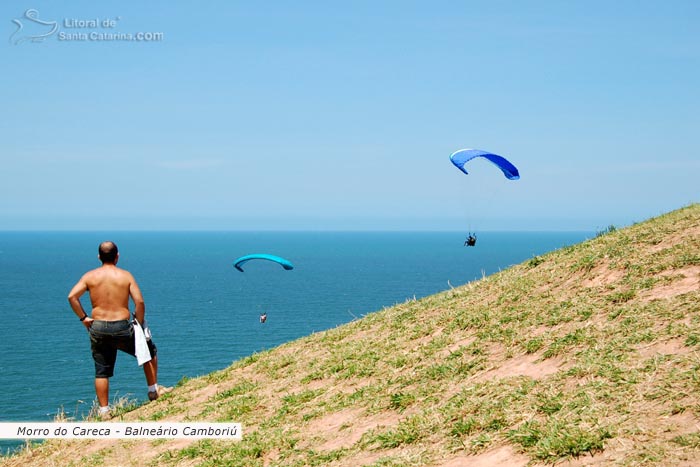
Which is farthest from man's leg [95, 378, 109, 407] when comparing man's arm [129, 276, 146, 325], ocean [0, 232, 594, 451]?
ocean [0, 232, 594, 451]

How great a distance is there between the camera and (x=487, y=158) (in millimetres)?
18781

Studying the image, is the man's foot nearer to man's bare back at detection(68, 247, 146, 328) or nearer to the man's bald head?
man's bare back at detection(68, 247, 146, 328)

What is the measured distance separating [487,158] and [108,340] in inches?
474

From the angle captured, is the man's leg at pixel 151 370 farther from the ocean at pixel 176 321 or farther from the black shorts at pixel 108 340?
the ocean at pixel 176 321

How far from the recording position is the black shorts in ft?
37.4

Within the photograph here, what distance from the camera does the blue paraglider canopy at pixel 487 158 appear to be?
1827cm

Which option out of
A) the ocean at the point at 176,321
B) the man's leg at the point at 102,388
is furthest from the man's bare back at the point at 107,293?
the ocean at the point at 176,321

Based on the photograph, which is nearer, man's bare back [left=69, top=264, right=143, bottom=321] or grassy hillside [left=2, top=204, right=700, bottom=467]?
grassy hillside [left=2, top=204, right=700, bottom=467]

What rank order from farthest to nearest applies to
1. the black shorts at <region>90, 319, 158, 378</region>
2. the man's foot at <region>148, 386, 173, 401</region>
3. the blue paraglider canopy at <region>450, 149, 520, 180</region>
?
the blue paraglider canopy at <region>450, 149, 520, 180</region> → the man's foot at <region>148, 386, 173, 401</region> → the black shorts at <region>90, 319, 158, 378</region>

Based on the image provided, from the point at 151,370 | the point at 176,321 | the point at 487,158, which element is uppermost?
the point at 176,321

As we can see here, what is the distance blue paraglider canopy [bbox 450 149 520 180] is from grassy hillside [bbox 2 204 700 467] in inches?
179

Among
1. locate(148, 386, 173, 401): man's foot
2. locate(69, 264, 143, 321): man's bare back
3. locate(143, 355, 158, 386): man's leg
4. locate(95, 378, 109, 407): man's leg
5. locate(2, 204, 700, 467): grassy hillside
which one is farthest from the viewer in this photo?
locate(148, 386, 173, 401): man's foot

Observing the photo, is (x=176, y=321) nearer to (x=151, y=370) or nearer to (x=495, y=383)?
(x=151, y=370)

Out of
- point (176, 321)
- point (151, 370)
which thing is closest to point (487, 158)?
point (151, 370)
